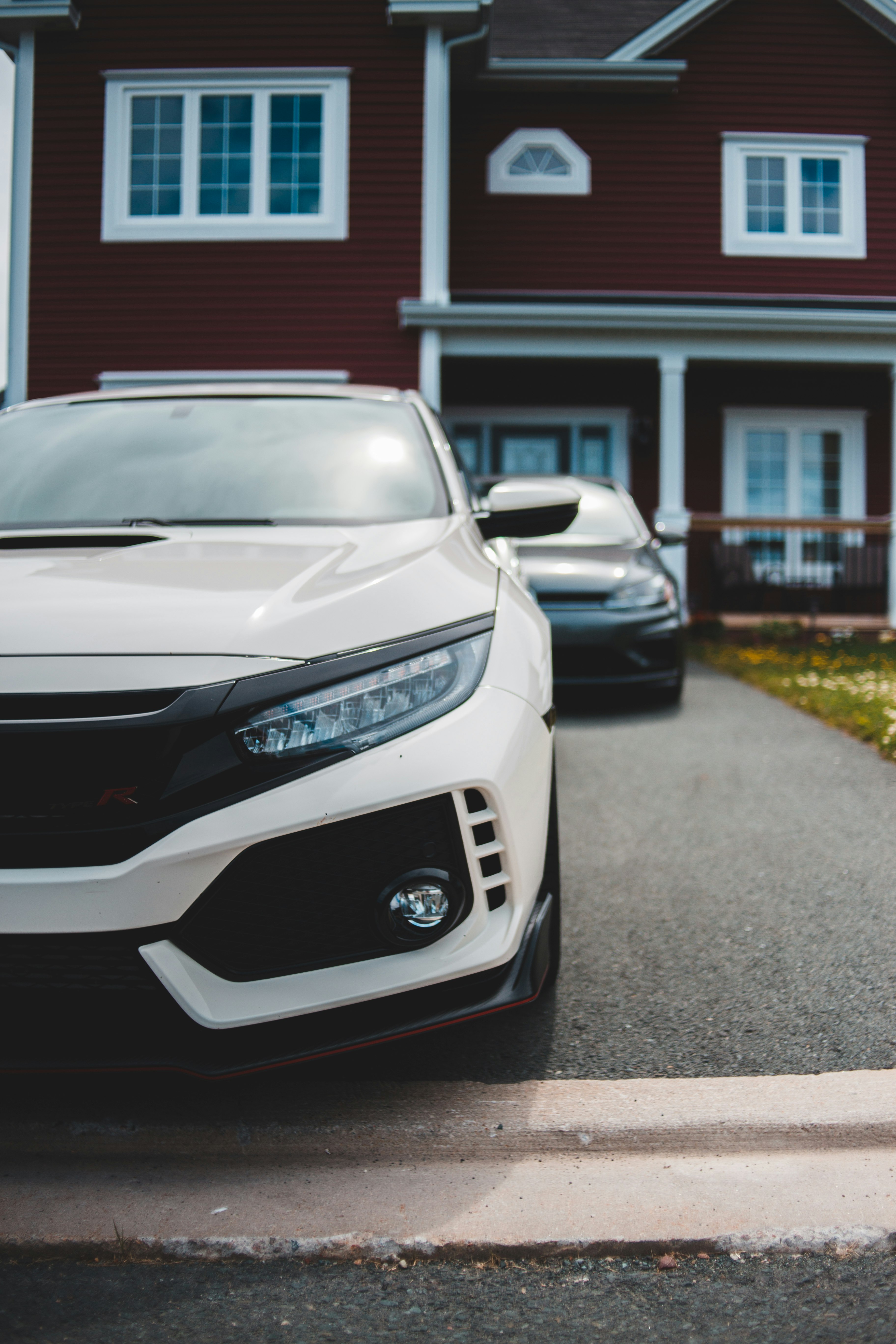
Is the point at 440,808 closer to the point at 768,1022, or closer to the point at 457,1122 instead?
the point at 457,1122

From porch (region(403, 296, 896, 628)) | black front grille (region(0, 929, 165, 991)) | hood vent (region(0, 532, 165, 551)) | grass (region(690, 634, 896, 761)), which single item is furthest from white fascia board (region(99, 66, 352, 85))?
black front grille (region(0, 929, 165, 991))

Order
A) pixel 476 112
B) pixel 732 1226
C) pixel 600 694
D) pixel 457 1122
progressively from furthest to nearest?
pixel 476 112, pixel 600 694, pixel 457 1122, pixel 732 1226

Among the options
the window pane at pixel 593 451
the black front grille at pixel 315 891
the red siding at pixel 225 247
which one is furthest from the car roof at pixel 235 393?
the window pane at pixel 593 451

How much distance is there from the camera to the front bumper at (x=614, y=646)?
21.5ft

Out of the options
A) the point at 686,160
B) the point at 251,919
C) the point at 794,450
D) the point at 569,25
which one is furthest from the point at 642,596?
the point at 569,25

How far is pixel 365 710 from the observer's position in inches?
71.9

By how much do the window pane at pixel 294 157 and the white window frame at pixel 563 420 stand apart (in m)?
3.38

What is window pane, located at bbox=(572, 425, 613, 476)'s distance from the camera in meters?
13.9

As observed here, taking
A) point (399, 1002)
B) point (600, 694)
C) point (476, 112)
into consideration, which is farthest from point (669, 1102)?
point (476, 112)

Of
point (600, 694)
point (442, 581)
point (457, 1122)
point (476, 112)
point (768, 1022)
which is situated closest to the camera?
point (457, 1122)

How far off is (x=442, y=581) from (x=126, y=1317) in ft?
4.55

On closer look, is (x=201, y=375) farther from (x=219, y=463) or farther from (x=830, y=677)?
(x=219, y=463)

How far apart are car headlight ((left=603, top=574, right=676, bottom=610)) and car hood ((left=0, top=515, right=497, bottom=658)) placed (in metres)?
4.23

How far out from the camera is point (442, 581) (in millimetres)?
2178
